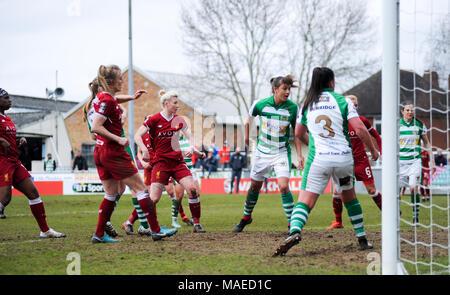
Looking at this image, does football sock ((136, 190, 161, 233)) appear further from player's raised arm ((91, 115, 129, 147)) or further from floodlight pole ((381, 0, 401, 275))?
floodlight pole ((381, 0, 401, 275))

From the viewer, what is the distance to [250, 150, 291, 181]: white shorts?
8406 mm

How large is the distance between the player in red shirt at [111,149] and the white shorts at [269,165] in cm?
207

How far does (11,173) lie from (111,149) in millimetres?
1851

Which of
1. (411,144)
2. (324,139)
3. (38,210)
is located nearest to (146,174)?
(38,210)

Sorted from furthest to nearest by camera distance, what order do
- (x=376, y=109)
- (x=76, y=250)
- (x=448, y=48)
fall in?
(x=376, y=109)
(x=76, y=250)
(x=448, y=48)

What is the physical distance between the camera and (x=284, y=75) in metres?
8.23

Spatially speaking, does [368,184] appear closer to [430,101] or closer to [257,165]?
[257,165]

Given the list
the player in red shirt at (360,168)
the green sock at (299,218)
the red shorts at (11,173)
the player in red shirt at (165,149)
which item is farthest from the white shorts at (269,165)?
the red shorts at (11,173)

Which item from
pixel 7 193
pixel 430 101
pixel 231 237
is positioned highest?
pixel 430 101

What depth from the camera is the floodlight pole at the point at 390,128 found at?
16.2ft

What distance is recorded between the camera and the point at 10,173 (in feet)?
25.4

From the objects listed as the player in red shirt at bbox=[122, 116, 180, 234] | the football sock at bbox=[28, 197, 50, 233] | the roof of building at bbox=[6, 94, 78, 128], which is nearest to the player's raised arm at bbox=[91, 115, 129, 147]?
the player in red shirt at bbox=[122, 116, 180, 234]

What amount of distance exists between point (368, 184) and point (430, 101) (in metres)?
3.70

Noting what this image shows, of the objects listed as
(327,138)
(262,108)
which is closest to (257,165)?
(262,108)
